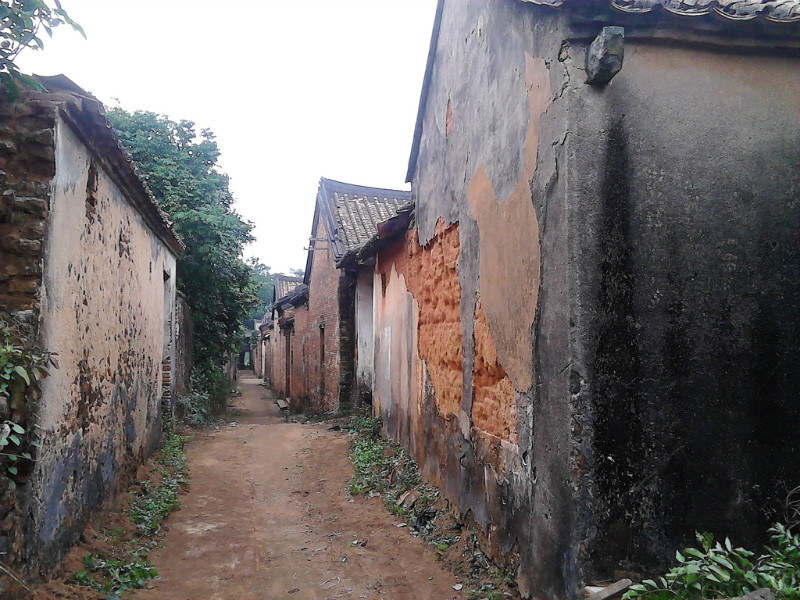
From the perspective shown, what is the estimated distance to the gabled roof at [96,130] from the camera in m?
3.88

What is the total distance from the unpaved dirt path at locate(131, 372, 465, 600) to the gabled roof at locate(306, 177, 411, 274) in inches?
274

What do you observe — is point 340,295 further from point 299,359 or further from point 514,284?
point 514,284

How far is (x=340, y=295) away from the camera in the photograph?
13.9 meters

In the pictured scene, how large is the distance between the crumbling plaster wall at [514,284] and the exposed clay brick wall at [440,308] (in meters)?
0.24

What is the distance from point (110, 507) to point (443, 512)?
3.28 m

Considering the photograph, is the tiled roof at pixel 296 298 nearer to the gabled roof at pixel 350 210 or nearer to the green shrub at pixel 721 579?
the gabled roof at pixel 350 210

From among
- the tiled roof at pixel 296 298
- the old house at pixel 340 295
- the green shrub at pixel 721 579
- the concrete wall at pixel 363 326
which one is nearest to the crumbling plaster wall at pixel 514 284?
the green shrub at pixel 721 579

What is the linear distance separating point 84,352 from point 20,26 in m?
2.51

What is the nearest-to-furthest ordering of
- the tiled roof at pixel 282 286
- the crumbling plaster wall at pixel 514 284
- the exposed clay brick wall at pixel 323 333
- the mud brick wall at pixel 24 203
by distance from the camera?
1. the crumbling plaster wall at pixel 514 284
2. the mud brick wall at pixel 24 203
3. the exposed clay brick wall at pixel 323 333
4. the tiled roof at pixel 282 286

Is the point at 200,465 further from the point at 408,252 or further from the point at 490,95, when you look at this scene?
the point at 490,95

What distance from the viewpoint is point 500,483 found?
173 inches

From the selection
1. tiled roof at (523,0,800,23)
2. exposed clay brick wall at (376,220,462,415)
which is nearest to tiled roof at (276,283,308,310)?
exposed clay brick wall at (376,220,462,415)

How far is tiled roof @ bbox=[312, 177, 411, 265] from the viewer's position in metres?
14.7

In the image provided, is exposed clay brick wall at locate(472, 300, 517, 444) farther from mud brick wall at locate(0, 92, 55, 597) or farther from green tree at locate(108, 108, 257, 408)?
green tree at locate(108, 108, 257, 408)
